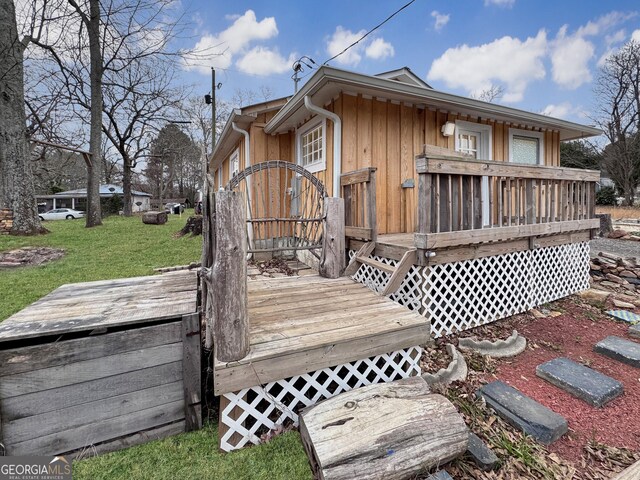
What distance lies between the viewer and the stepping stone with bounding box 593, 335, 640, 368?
2.82 m

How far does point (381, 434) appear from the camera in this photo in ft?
5.28

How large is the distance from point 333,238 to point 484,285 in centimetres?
210

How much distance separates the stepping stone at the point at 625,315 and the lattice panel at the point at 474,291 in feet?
3.30

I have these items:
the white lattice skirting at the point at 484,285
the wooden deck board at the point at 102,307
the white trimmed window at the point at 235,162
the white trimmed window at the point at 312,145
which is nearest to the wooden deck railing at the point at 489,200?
the white lattice skirting at the point at 484,285

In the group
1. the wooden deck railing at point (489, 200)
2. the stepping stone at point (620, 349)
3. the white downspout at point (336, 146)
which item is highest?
the white downspout at point (336, 146)

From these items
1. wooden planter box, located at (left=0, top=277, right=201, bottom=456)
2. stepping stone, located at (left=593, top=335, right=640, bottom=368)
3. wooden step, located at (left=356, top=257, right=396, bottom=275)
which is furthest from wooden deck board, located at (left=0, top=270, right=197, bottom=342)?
stepping stone, located at (left=593, top=335, right=640, bottom=368)

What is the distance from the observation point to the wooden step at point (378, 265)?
3201mm

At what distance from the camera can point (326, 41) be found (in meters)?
10.6

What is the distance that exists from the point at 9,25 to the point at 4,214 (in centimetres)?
477

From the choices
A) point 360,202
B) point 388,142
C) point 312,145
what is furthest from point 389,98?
point 360,202

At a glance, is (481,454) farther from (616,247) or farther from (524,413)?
(616,247)

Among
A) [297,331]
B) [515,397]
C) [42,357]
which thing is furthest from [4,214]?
[515,397]

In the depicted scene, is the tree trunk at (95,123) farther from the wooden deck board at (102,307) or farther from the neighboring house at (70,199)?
the neighboring house at (70,199)

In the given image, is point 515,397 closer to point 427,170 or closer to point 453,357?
point 453,357
